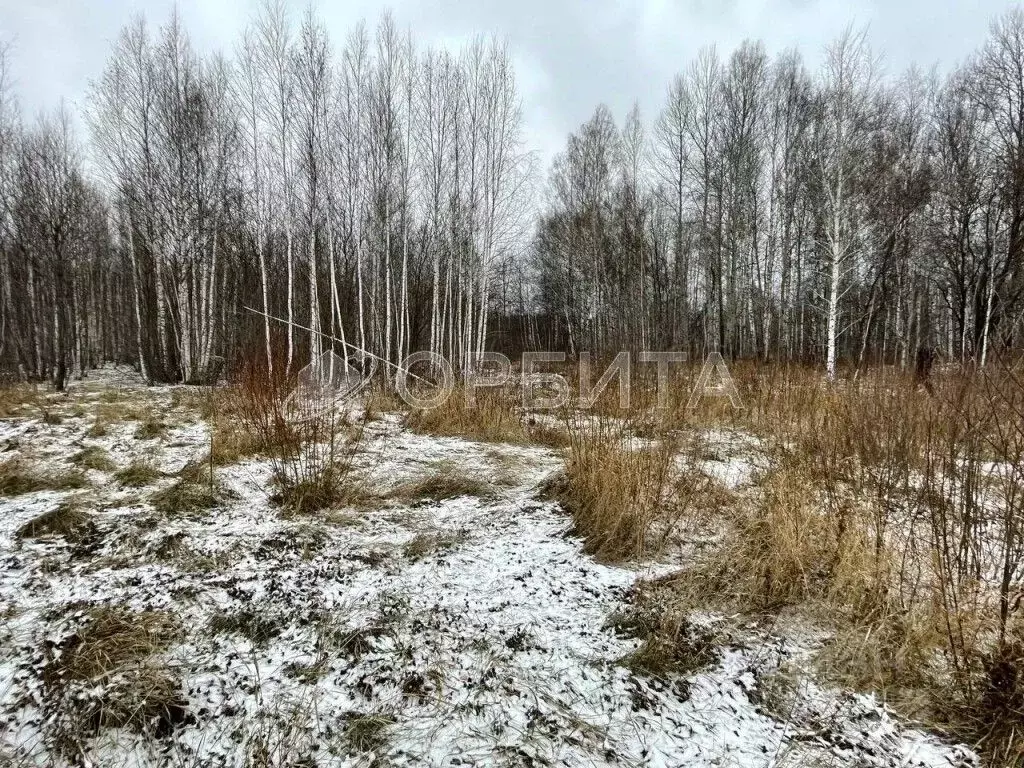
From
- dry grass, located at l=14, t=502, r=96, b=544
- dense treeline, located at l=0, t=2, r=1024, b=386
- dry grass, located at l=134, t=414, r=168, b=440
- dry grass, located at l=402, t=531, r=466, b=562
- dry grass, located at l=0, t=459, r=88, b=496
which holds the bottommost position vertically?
dry grass, located at l=402, t=531, r=466, b=562

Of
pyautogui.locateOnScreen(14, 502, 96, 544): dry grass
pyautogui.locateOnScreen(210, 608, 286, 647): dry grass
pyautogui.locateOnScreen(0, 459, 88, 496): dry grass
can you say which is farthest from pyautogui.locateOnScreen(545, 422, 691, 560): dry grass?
pyautogui.locateOnScreen(0, 459, 88, 496): dry grass

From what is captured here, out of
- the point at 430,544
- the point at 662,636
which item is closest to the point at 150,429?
the point at 430,544

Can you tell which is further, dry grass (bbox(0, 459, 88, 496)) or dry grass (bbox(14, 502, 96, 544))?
dry grass (bbox(0, 459, 88, 496))

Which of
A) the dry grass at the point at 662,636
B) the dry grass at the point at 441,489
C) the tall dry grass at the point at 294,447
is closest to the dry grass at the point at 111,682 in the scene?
the tall dry grass at the point at 294,447

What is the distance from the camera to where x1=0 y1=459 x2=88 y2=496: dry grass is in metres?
3.30

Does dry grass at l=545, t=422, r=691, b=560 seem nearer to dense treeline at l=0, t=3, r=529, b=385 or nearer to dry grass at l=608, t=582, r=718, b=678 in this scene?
dry grass at l=608, t=582, r=718, b=678

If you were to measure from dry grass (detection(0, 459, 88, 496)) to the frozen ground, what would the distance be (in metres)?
0.30

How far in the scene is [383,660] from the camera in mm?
1733

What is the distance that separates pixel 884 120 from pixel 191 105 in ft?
69.9

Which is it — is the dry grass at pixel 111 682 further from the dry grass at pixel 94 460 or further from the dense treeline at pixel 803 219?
the dense treeline at pixel 803 219

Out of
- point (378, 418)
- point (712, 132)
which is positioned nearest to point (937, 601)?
point (378, 418)

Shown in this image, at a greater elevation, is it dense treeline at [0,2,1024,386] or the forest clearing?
dense treeline at [0,2,1024,386]

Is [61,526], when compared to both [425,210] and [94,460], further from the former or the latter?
[425,210]

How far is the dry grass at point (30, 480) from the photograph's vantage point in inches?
130
